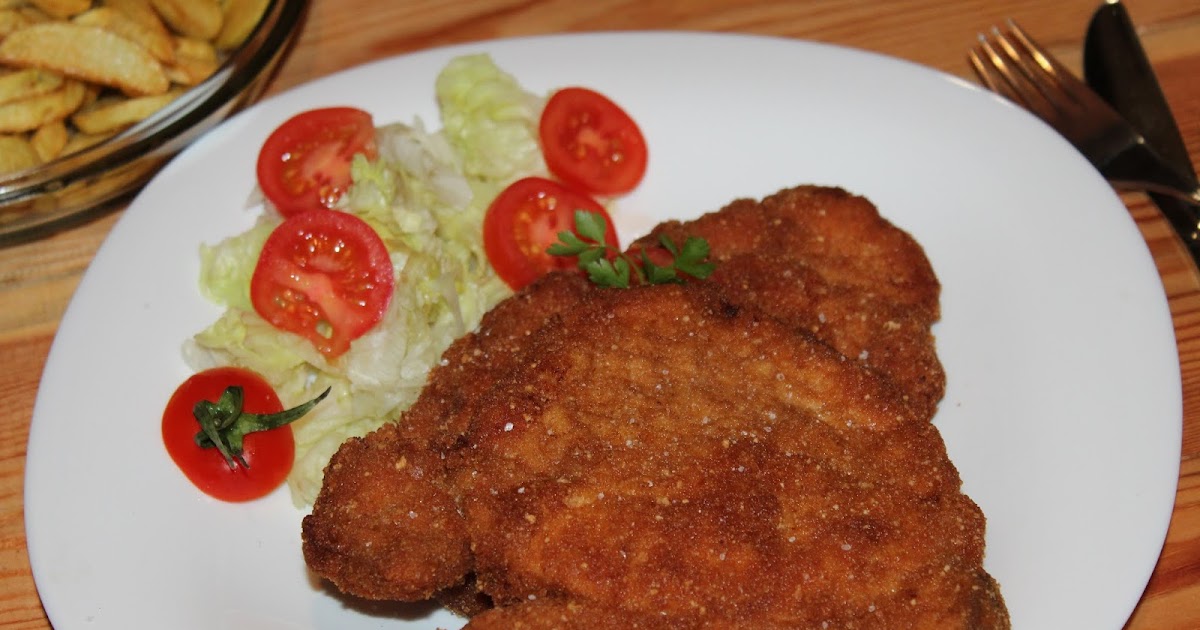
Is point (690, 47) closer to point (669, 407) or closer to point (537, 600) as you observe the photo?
point (669, 407)

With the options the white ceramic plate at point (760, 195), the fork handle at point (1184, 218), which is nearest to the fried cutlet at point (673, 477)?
the white ceramic plate at point (760, 195)

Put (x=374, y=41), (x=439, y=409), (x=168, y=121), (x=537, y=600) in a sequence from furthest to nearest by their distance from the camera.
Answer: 1. (x=374, y=41)
2. (x=168, y=121)
3. (x=439, y=409)
4. (x=537, y=600)

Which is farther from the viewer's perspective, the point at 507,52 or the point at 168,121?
the point at 507,52

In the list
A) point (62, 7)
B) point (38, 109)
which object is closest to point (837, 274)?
point (38, 109)

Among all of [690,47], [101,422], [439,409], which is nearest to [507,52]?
[690,47]

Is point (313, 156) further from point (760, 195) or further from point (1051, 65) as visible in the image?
point (1051, 65)

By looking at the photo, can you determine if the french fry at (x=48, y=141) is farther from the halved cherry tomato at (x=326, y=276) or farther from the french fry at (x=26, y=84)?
the halved cherry tomato at (x=326, y=276)

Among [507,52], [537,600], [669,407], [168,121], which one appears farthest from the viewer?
[507,52]

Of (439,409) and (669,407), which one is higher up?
(669,407)
